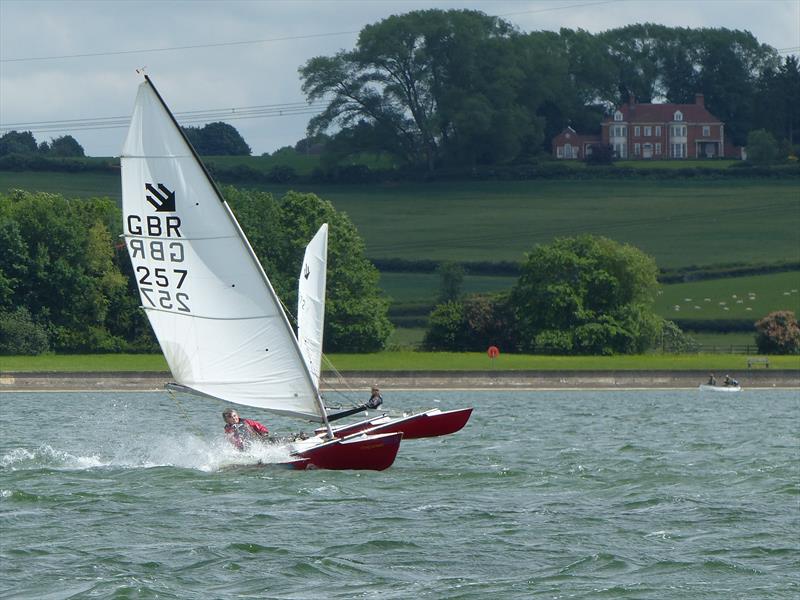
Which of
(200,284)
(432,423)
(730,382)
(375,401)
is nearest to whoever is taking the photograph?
(200,284)

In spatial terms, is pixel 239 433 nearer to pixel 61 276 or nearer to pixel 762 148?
pixel 61 276

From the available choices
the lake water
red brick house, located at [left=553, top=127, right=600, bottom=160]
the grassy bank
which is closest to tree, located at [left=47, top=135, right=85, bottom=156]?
red brick house, located at [left=553, top=127, right=600, bottom=160]

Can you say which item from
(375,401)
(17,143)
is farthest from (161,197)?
(17,143)

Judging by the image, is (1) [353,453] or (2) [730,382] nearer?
(1) [353,453]

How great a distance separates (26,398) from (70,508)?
4083 centimetres

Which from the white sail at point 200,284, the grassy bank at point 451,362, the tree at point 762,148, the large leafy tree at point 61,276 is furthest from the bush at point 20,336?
the tree at point 762,148

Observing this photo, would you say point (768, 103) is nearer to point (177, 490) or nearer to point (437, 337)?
point (437, 337)

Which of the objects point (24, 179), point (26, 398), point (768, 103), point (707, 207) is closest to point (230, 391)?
point (26, 398)

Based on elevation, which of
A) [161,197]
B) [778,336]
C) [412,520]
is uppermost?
[161,197]

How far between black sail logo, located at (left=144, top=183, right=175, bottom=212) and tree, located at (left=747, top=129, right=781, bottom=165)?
517ft

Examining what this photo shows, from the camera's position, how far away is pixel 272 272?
9619 centimetres

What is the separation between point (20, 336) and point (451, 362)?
82.4 feet

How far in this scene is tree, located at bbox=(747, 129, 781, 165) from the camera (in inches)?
7146

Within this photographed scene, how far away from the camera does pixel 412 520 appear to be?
84.2 feet
